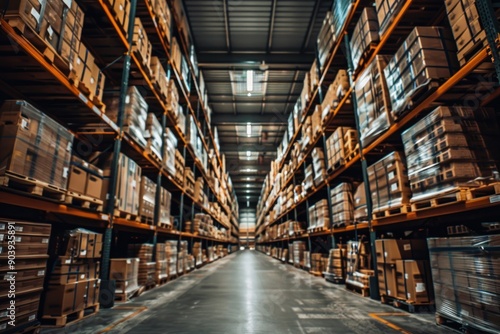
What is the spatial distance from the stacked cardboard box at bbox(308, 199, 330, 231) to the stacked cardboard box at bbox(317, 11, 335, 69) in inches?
139

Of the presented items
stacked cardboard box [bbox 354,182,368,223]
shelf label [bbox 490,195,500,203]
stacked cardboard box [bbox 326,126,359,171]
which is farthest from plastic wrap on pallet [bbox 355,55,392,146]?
shelf label [bbox 490,195,500,203]

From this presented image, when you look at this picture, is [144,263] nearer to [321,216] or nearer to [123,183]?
[123,183]

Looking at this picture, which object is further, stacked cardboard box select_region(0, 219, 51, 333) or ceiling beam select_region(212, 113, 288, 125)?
ceiling beam select_region(212, 113, 288, 125)

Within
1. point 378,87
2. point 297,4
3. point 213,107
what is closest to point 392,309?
point 378,87

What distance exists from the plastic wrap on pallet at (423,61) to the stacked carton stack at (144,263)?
15.8 ft

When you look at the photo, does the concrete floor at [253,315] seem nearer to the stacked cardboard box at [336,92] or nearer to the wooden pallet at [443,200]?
the wooden pallet at [443,200]

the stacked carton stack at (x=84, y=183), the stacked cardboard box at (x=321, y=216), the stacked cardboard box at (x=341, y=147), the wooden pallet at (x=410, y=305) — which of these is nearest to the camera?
the stacked carton stack at (x=84, y=183)

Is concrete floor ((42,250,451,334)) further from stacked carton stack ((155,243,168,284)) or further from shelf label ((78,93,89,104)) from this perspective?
shelf label ((78,93,89,104))

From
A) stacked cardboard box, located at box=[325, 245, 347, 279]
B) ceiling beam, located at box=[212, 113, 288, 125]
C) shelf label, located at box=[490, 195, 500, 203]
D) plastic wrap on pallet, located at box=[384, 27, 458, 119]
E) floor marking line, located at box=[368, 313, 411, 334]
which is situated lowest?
floor marking line, located at box=[368, 313, 411, 334]

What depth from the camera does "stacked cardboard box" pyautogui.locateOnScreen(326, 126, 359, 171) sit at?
5.39 m

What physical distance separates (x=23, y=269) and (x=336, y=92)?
19.1 ft

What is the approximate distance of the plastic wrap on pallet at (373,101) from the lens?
155 inches

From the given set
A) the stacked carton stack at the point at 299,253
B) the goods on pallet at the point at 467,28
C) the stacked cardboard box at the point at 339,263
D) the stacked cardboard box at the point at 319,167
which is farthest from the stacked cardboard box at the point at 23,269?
the stacked carton stack at the point at 299,253

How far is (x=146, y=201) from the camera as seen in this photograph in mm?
5129
